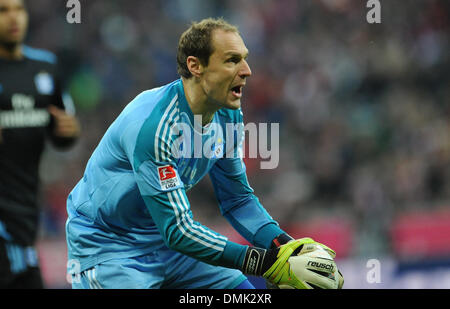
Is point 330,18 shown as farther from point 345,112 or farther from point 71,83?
point 71,83

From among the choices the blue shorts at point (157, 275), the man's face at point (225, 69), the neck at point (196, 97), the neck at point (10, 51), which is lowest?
the blue shorts at point (157, 275)

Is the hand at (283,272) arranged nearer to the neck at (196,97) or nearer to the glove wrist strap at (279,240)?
the glove wrist strap at (279,240)

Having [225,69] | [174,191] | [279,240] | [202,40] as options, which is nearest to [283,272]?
[279,240]

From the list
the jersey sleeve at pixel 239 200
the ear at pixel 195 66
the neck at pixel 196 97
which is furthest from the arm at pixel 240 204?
the ear at pixel 195 66

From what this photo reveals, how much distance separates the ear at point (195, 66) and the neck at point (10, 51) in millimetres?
1904

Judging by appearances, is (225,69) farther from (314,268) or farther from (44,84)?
(44,84)

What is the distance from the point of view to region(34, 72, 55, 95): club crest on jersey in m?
5.20

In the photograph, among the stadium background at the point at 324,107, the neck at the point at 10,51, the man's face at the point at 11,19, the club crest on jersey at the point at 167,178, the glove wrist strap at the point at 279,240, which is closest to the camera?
the club crest on jersey at the point at 167,178

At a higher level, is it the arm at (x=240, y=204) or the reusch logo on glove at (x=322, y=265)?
the arm at (x=240, y=204)

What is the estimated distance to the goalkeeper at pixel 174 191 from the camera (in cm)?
362

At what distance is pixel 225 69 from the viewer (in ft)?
12.3

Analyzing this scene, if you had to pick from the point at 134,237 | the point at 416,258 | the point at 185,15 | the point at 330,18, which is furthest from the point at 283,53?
the point at 134,237

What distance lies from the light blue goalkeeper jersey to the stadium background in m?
4.25
